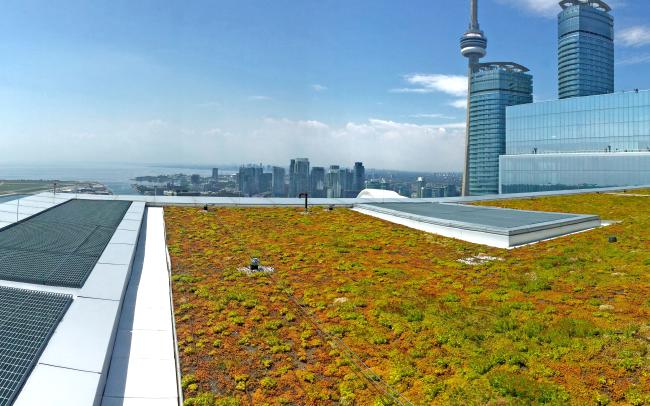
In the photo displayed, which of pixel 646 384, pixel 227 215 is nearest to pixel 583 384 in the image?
pixel 646 384

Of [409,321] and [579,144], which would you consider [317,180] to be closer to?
[579,144]

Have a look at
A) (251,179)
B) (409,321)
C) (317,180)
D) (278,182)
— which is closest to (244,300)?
(409,321)

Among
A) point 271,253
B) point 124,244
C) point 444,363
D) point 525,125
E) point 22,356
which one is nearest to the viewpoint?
point 22,356

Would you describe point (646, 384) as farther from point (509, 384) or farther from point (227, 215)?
point (227, 215)

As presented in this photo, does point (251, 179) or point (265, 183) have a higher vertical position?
point (251, 179)

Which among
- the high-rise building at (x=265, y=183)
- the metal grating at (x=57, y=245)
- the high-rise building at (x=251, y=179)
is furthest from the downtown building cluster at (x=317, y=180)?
the metal grating at (x=57, y=245)

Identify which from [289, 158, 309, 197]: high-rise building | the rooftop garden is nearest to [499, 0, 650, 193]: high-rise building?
[289, 158, 309, 197]: high-rise building
